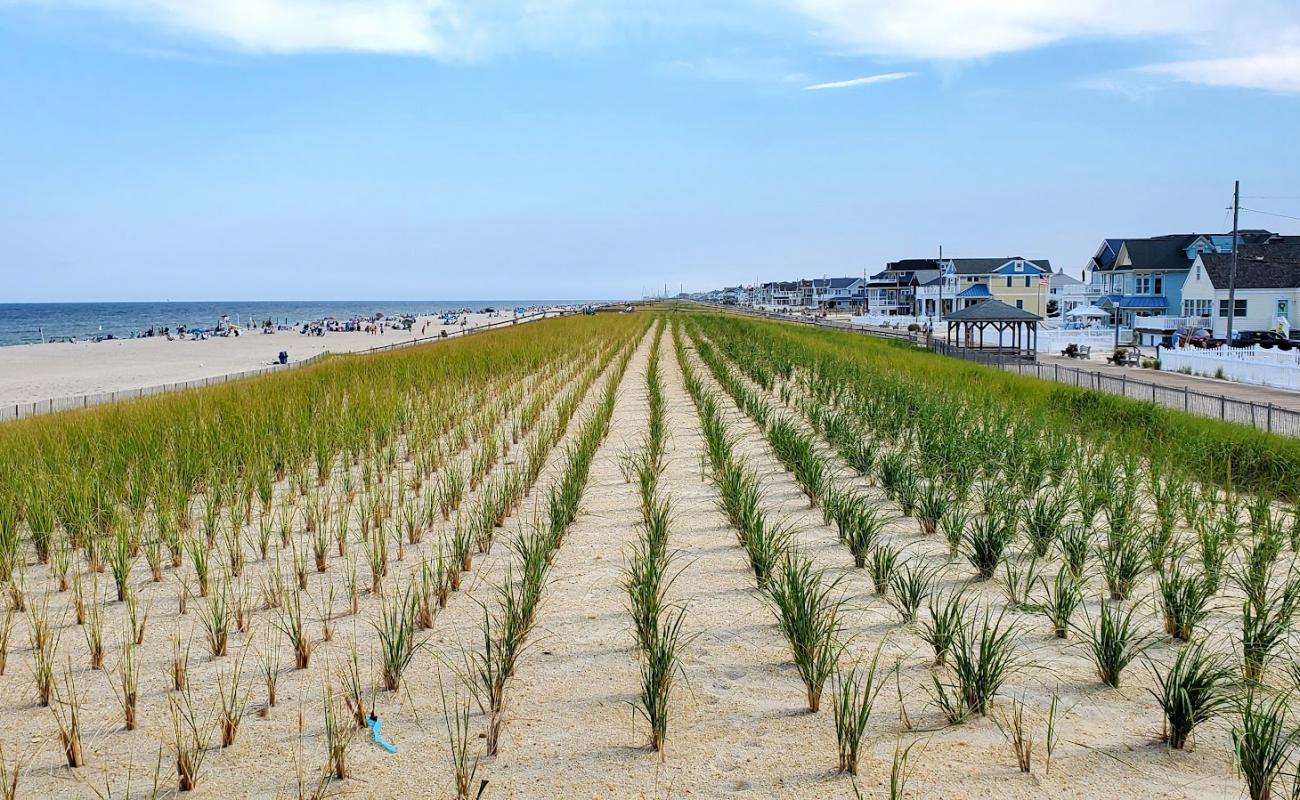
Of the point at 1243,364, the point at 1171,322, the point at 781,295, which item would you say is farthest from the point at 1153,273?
the point at 781,295

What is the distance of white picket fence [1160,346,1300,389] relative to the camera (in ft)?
76.6

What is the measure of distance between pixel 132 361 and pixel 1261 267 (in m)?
54.7

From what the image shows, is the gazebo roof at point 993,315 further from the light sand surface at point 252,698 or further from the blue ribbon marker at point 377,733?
the blue ribbon marker at point 377,733

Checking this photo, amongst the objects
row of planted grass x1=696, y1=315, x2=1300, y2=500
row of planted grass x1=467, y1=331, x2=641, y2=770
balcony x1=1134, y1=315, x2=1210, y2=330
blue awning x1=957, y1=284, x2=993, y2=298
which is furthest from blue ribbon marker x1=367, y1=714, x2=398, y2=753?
blue awning x1=957, y1=284, x2=993, y2=298

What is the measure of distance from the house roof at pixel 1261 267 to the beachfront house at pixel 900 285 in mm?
37792

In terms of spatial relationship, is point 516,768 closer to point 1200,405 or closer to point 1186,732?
point 1186,732

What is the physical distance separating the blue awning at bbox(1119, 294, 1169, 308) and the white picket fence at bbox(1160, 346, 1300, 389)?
2273 cm

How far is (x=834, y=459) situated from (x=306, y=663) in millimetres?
7341

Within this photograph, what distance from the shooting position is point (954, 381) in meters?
18.9

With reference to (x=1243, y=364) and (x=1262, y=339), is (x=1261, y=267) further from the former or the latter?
(x=1243, y=364)

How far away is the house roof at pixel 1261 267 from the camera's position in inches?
1599

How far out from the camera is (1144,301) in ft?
167

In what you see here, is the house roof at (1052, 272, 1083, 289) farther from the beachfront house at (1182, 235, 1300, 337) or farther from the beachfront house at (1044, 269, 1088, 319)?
the beachfront house at (1182, 235, 1300, 337)

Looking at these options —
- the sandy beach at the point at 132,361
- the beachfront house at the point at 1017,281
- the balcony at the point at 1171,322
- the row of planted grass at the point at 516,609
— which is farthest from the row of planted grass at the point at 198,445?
the beachfront house at the point at 1017,281
